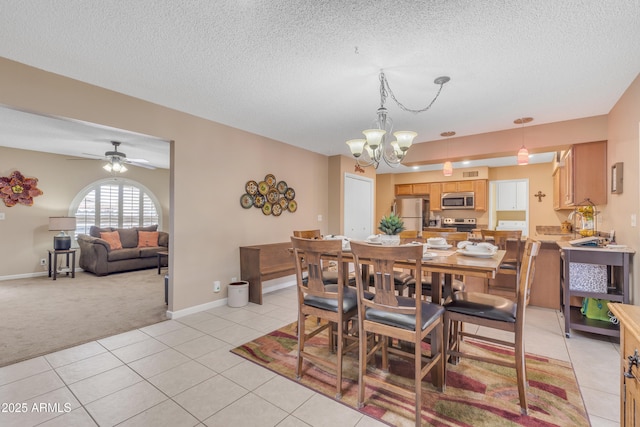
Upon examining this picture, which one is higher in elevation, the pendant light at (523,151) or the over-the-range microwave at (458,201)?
the pendant light at (523,151)

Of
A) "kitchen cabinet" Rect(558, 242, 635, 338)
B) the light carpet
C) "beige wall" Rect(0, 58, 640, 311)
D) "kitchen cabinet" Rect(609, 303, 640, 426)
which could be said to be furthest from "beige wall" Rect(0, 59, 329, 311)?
"kitchen cabinet" Rect(558, 242, 635, 338)

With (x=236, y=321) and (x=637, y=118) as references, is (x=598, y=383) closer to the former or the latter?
(x=637, y=118)

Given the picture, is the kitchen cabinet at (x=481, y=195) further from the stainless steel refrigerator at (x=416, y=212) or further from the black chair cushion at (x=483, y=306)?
the black chair cushion at (x=483, y=306)

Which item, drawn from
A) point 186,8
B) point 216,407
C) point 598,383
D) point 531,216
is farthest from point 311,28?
point 531,216

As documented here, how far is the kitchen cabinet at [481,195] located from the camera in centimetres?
685

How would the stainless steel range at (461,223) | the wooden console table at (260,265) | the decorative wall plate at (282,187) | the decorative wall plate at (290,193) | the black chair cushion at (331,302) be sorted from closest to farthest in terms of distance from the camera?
the black chair cushion at (331,302), the wooden console table at (260,265), the decorative wall plate at (282,187), the decorative wall plate at (290,193), the stainless steel range at (461,223)

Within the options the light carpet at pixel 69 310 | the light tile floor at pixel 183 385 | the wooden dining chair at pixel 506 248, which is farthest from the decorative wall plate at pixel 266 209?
the wooden dining chair at pixel 506 248

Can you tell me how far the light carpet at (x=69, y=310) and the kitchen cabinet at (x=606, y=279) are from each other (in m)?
4.47

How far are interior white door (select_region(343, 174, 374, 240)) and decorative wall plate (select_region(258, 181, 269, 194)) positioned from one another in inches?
71.2

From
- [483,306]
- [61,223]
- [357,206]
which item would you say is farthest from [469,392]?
[61,223]

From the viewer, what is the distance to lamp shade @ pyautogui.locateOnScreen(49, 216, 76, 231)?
5457mm

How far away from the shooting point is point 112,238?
6160mm

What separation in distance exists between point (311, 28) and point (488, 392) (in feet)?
9.12

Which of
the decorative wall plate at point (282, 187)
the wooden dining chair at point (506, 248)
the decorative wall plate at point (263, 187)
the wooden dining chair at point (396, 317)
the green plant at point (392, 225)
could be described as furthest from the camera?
the decorative wall plate at point (282, 187)
